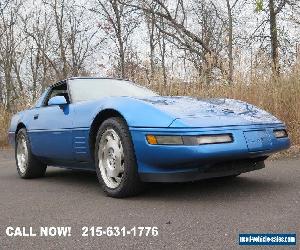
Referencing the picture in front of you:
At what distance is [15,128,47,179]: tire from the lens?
18.0 feet

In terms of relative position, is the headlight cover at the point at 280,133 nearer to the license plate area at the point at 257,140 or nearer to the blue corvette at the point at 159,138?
the blue corvette at the point at 159,138

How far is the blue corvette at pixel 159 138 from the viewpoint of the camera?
11.1 feet

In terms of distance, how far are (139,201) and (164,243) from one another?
1.19m

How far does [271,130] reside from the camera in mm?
3693

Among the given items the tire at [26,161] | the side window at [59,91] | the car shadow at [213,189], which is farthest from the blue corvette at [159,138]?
the tire at [26,161]

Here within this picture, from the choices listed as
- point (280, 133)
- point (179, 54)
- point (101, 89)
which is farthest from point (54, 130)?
A: point (179, 54)

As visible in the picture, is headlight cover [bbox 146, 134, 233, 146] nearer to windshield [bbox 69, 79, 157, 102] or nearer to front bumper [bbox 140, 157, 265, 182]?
front bumper [bbox 140, 157, 265, 182]

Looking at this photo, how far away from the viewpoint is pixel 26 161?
5570 mm

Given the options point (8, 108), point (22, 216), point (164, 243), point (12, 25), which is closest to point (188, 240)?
point (164, 243)

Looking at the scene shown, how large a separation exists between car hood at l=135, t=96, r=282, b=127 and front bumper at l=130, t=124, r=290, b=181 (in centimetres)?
8

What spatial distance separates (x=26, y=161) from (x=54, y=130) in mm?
1074

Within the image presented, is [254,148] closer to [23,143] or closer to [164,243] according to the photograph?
[164,243]

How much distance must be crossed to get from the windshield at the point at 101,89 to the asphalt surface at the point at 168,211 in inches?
39.0

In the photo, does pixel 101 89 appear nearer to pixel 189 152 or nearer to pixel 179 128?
pixel 179 128
